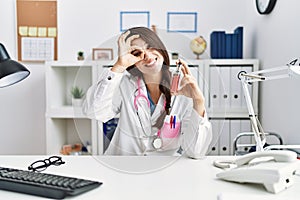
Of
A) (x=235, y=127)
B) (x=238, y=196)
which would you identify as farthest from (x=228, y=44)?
(x=238, y=196)

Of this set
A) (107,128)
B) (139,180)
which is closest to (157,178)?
(139,180)

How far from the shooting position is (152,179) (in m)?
1.04

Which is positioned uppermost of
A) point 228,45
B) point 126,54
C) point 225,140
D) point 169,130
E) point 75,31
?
point 75,31

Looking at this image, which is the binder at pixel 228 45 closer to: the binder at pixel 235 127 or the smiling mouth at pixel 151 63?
the binder at pixel 235 127

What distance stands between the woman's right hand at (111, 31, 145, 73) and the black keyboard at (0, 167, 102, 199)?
1.18 feet

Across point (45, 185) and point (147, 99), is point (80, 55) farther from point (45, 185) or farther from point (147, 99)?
point (45, 185)

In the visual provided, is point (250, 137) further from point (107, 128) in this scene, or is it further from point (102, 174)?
point (102, 174)

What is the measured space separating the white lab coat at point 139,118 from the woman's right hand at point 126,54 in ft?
0.08

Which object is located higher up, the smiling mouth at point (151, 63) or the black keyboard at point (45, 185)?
the smiling mouth at point (151, 63)

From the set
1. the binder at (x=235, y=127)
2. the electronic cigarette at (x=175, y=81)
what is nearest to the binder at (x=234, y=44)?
the binder at (x=235, y=127)

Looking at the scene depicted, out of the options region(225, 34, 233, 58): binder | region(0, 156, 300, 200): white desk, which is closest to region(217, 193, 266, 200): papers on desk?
region(0, 156, 300, 200): white desk

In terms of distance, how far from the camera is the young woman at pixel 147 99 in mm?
1121

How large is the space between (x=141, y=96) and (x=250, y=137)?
1.37m

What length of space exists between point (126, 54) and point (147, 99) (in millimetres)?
148
